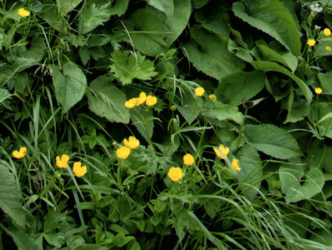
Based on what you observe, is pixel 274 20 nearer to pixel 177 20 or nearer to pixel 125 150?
pixel 177 20

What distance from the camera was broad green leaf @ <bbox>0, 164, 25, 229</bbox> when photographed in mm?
1263

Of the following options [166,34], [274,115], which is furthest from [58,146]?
[274,115]

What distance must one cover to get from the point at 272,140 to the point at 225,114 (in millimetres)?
305

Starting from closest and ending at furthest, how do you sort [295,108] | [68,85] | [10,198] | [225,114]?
[10,198] < [68,85] < [225,114] < [295,108]

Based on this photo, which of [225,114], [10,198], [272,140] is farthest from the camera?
[272,140]

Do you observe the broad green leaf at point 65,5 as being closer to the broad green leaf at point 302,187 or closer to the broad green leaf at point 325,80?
the broad green leaf at point 302,187

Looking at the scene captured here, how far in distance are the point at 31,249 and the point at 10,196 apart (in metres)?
0.18

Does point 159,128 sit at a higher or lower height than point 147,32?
lower

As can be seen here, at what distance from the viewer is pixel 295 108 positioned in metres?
2.18

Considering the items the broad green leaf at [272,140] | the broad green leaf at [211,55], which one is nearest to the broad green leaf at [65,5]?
the broad green leaf at [211,55]

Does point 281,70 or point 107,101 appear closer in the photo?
point 107,101

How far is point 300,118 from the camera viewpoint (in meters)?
2.10

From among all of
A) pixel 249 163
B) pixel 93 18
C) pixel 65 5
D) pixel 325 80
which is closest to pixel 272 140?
pixel 249 163

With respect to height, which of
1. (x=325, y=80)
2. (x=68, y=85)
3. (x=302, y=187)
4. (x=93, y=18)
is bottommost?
(x=302, y=187)
